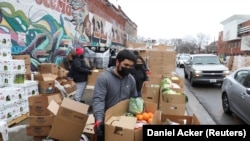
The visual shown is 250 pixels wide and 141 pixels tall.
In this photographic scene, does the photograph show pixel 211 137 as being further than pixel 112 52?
No

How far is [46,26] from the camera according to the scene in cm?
1155

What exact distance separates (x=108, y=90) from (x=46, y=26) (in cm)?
867

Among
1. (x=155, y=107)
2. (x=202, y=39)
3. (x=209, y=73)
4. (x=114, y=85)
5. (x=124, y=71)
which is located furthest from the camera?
(x=202, y=39)

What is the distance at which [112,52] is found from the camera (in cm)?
1471

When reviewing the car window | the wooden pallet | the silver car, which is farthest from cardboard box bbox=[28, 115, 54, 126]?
the car window

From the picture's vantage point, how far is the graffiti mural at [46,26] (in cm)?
880

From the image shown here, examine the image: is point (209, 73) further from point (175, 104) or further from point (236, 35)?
point (236, 35)

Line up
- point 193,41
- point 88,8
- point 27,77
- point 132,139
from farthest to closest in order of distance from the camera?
point 193,41 → point 88,8 → point 27,77 → point 132,139

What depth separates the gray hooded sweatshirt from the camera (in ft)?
11.5

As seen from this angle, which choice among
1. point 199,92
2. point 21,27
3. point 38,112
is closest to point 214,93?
point 199,92

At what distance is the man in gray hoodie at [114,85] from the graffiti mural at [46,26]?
5410 mm

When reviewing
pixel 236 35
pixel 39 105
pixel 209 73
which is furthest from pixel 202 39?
pixel 39 105

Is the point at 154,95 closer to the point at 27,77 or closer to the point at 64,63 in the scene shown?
the point at 27,77

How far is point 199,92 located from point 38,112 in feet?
32.5
